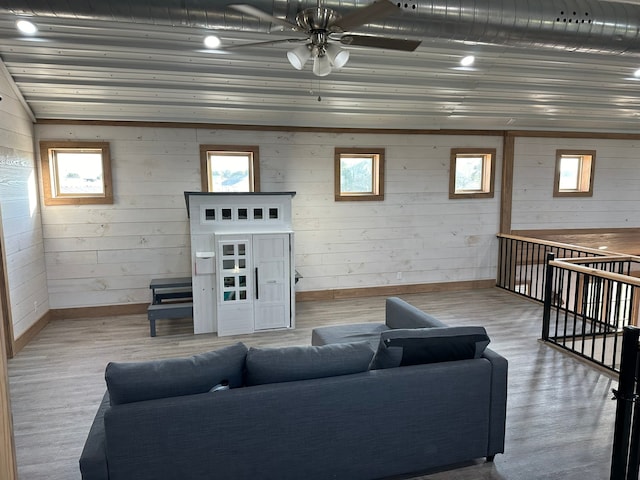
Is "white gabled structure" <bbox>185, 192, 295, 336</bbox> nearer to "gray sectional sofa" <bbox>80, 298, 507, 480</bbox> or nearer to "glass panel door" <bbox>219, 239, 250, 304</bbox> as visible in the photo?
"glass panel door" <bbox>219, 239, 250, 304</bbox>

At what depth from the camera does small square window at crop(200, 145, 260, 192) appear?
6.11 m

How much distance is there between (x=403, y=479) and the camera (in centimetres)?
253

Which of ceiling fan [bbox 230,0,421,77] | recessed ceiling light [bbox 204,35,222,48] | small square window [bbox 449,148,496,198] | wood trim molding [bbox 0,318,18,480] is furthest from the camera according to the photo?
small square window [bbox 449,148,496,198]

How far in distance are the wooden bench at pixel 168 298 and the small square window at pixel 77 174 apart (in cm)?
143

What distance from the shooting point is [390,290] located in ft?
22.8

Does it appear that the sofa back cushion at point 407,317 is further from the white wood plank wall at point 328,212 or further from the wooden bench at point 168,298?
the white wood plank wall at point 328,212

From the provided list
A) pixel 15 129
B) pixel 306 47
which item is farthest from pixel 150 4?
pixel 15 129

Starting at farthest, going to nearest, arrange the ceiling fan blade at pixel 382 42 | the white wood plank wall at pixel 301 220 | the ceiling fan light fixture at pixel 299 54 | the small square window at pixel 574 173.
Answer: the small square window at pixel 574 173
the white wood plank wall at pixel 301 220
the ceiling fan light fixture at pixel 299 54
the ceiling fan blade at pixel 382 42

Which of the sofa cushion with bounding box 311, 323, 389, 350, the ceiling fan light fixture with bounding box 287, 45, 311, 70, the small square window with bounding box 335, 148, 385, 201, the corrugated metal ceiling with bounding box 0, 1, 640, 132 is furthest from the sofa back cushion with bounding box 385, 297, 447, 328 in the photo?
the small square window with bounding box 335, 148, 385, 201

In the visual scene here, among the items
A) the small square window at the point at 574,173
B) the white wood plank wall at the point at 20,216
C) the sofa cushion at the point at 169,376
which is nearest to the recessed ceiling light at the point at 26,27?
the white wood plank wall at the point at 20,216

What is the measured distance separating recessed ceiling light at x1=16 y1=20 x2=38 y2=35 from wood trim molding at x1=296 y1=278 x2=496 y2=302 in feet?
14.9

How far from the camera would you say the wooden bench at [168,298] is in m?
5.02

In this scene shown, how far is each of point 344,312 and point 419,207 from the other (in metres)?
2.29

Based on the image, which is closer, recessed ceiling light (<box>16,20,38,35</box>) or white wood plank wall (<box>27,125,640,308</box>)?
recessed ceiling light (<box>16,20,38,35</box>)
